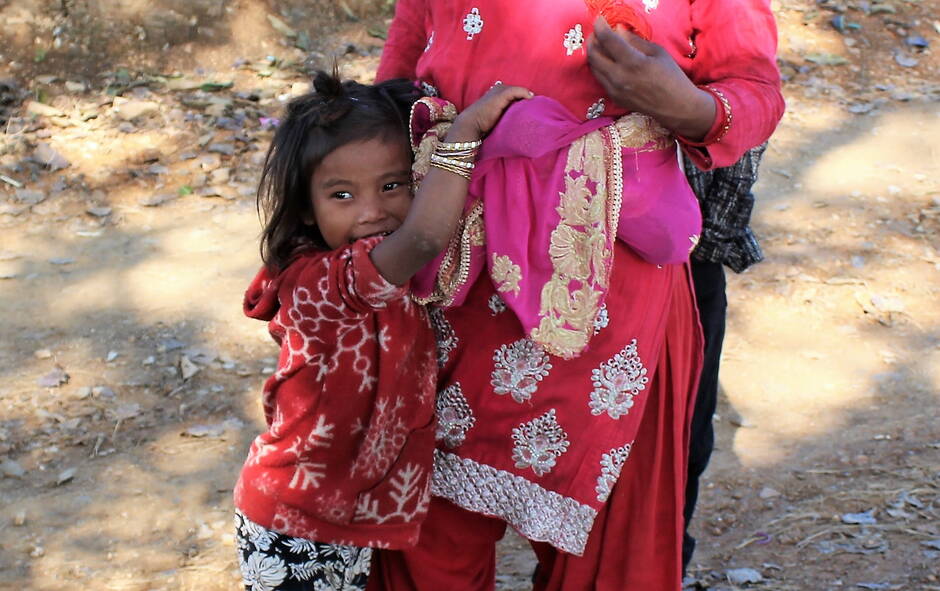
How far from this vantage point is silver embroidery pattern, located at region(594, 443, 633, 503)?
213 centimetres

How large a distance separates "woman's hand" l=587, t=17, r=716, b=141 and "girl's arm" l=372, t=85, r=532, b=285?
6.7 inches

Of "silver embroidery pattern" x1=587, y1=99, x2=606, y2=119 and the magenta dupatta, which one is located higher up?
"silver embroidery pattern" x1=587, y1=99, x2=606, y2=119

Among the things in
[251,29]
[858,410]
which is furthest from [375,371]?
[251,29]

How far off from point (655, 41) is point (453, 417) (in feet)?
2.86

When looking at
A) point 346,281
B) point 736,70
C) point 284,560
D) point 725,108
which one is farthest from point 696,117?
point 284,560

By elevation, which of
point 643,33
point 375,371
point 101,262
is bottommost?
point 101,262

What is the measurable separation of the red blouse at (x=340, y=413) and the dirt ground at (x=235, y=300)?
122 cm

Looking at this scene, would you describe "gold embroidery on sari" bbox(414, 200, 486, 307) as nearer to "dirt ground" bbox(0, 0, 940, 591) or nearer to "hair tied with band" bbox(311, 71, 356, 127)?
"hair tied with band" bbox(311, 71, 356, 127)

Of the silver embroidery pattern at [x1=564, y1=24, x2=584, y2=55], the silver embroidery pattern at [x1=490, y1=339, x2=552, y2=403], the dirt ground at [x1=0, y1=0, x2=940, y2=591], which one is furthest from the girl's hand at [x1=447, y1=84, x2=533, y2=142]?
the dirt ground at [x1=0, y1=0, x2=940, y2=591]

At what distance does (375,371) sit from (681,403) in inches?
26.1

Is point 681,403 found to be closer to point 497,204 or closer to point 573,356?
point 573,356

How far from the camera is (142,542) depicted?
3.38m

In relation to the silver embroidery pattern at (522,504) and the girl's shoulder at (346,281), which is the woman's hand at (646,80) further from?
the silver embroidery pattern at (522,504)

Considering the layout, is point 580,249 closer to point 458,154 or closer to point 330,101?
point 458,154
